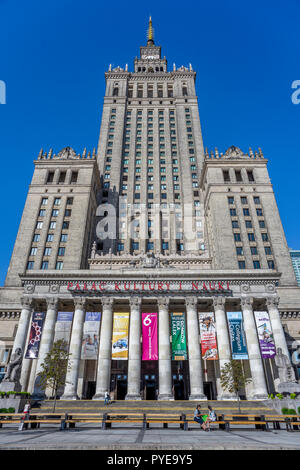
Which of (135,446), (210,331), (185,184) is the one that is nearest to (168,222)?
(185,184)

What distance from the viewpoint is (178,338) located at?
41062 mm

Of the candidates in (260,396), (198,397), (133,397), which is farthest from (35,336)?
(260,396)

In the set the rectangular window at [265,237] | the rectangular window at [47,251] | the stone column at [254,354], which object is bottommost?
the stone column at [254,354]

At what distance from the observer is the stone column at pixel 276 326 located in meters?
41.3

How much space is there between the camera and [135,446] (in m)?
9.39

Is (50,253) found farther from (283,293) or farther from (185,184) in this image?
(283,293)

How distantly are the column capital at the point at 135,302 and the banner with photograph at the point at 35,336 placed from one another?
1361 centimetres

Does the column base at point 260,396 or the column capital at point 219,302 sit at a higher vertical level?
the column capital at point 219,302

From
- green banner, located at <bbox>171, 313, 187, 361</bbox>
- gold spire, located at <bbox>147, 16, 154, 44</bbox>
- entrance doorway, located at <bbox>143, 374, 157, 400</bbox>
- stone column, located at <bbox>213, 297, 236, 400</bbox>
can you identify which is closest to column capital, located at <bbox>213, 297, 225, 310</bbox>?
stone column, located at <bbox>213, 297, 236, 400</bbox>

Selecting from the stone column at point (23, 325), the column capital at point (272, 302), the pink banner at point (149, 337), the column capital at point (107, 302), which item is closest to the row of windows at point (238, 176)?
the column capital at point (272, 302)

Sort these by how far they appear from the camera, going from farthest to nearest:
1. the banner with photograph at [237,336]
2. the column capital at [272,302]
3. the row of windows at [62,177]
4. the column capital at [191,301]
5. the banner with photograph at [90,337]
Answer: the row of windows at [62,177] < the column capital at [191,301] < the column capital at [272,302] < the banner with photograph at [237,336] < the banner with photograph at [90,337]

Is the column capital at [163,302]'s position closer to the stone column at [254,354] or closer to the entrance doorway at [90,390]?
the stone column at [254,354]

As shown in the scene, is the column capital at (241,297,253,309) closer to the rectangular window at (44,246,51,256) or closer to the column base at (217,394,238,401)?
the column base at (217,394,238,401)

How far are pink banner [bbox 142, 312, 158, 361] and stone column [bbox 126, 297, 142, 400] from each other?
1602mm
